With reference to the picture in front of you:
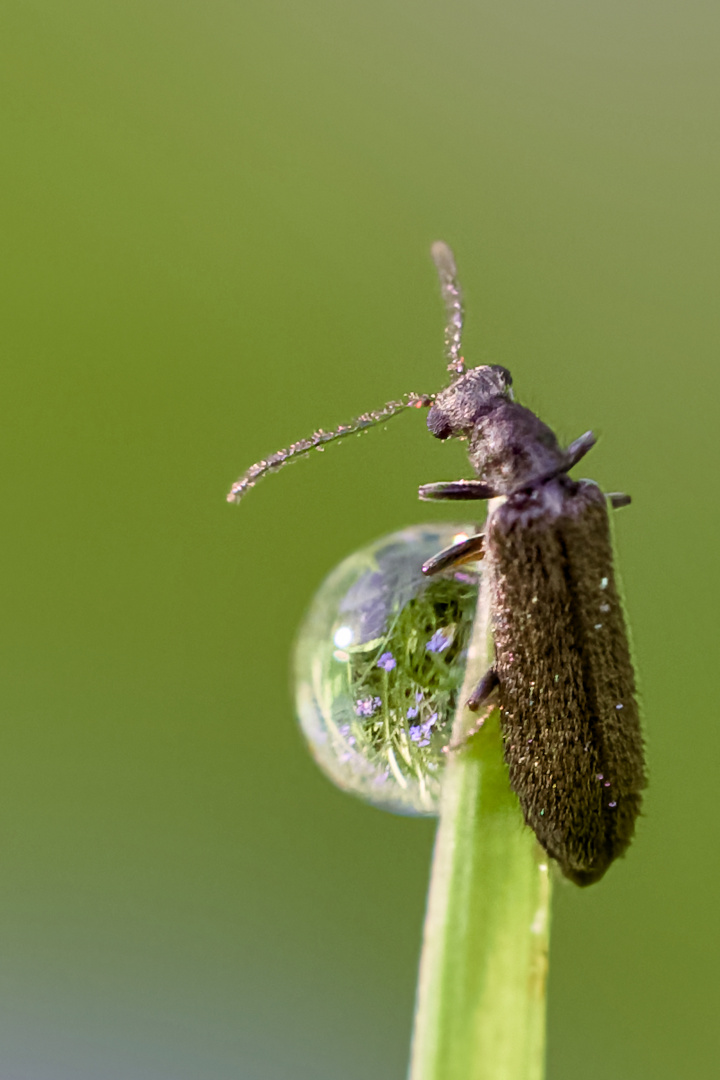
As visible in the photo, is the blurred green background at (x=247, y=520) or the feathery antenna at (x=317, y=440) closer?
the feathery antenna at (x=317, y=440)

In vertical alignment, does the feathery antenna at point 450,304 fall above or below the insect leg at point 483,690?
above

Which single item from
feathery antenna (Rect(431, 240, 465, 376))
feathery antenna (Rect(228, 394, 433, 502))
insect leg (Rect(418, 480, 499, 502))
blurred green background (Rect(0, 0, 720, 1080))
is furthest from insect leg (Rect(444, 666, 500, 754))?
blurred green background (Rect(0, 0, 720, 1080))

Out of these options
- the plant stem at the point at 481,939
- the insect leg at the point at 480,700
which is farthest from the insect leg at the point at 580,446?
the plant stem at the point at 481,939

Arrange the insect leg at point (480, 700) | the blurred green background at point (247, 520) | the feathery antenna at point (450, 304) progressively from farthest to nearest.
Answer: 1. the blurred green background at point (247, 520)
2. the feathery antenna at point (450, 304)
3. the insect leg at point (480, 700)

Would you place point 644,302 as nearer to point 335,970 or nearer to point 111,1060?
point 335,970

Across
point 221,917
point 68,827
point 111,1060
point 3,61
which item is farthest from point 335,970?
point 3,61

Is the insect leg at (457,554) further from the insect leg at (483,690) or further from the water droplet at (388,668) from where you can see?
the insect leg at (483,690)

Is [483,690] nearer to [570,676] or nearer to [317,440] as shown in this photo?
[570,676]
